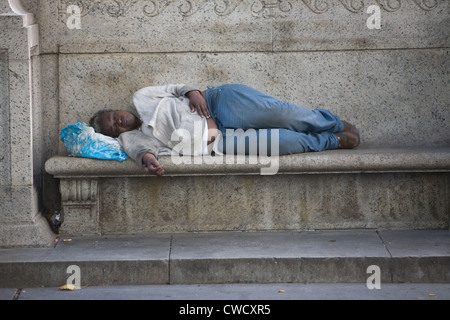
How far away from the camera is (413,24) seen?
5801mm

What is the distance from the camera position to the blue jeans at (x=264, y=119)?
17.7ft

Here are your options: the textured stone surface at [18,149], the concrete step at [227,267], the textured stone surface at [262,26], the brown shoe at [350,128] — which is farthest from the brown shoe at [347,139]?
the textured stone surface at [18,149]

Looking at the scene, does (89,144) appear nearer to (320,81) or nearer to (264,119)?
(264,119)

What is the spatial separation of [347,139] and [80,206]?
202 cm

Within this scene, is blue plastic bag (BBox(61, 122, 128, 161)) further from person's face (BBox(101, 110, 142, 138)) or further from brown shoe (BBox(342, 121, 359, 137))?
brown shoe (BBox(342, 121, 359, 137))

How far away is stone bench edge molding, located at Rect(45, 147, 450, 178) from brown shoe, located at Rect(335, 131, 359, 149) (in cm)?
24

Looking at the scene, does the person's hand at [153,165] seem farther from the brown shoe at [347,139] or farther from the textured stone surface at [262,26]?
the brown shoe at [347,139]

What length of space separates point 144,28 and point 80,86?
65 cm

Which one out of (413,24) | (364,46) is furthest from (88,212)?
(413,24)

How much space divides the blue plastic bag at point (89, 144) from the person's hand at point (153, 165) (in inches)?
9.8

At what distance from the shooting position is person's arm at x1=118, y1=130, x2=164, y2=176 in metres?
5.06

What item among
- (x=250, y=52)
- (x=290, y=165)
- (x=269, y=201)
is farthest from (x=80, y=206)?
(x=250, y=52)

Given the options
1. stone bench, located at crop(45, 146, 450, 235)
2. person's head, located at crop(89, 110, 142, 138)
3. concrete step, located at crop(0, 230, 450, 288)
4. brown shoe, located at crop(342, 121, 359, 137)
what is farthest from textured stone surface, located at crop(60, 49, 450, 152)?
concrete step, located at crop(0, 230, 450, 288)

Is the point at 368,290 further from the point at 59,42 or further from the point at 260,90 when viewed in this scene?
the point at 59,42
